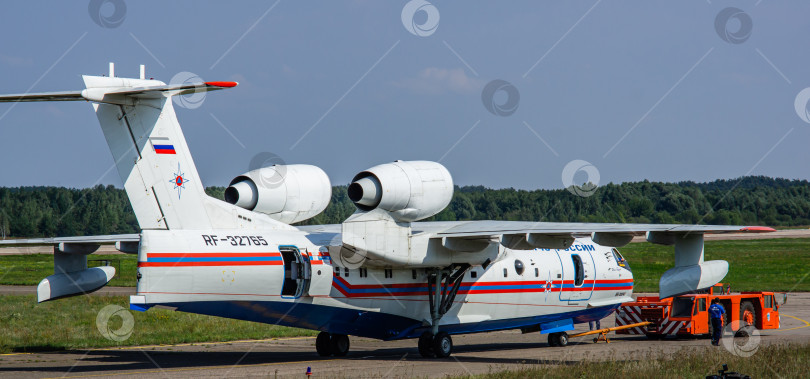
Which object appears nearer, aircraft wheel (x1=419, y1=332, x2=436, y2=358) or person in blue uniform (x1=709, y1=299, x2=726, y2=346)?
aircraft wheel (x1=419, y1=332, x2=436, y2=358)

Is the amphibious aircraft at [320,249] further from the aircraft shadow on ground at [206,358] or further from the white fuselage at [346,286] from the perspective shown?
the aircraft shadow on ground at [206,358]

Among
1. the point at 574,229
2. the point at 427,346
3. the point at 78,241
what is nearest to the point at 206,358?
the point at 78,241

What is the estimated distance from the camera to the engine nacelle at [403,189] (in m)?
19.4

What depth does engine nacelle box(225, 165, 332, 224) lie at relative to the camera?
69.3 ft

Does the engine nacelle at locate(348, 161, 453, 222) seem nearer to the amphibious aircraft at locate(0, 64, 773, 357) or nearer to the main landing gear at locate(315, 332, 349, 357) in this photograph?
the amphibious aircraft at locate(0, 64, 773, 357)

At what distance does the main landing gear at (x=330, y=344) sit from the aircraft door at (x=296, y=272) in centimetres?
310

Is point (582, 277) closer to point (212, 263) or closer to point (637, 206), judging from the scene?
point (212, 263)

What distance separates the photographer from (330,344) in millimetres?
22359

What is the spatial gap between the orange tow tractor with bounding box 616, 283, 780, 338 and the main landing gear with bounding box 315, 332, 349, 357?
9795 millimetres

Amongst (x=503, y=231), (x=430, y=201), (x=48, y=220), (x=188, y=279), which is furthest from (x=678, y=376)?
(x=48, y=220)

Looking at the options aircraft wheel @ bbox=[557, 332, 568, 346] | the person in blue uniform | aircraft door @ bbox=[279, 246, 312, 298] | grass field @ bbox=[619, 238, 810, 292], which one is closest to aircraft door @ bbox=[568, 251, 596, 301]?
aircraft wheel @ bbox=[557, 332, 568, 346]

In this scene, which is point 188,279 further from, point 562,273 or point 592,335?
point 592,335

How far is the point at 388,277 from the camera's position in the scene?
2153 centimetres

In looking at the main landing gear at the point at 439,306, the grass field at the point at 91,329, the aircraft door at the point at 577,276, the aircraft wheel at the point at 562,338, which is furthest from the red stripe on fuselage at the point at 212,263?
the aircraft wheel at the point at 562,338
